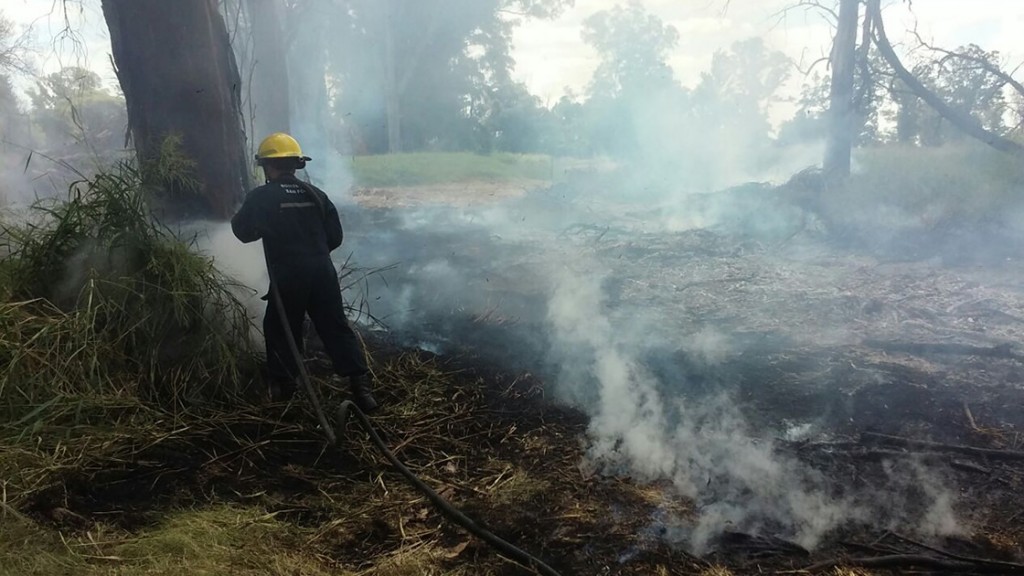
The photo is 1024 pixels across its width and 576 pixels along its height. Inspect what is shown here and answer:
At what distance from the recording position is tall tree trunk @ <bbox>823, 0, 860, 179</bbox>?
1146 cm

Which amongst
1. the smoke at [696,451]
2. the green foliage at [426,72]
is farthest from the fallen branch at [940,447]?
the green foliage at [426,72]

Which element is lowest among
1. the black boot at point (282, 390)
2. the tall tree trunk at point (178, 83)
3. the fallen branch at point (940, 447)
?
the fallen branch at point (940, 447)

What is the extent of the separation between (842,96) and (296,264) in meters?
11.4

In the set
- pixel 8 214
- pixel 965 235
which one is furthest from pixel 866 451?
pixel 965 235

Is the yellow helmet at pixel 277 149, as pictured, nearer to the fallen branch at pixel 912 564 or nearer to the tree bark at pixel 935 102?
the fallen branch at pixel 912 564

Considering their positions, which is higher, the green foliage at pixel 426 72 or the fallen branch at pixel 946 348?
the green foliage at pixel 426 72

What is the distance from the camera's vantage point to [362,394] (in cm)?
436

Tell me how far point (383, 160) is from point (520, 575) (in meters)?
19.3

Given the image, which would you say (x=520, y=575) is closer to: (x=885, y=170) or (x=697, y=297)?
(x=697, y=297)

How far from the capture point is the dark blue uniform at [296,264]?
13.7 feet

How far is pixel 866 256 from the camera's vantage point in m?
9.34

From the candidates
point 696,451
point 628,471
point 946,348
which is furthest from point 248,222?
point 946,348

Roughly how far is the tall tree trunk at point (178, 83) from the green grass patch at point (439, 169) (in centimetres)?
1234

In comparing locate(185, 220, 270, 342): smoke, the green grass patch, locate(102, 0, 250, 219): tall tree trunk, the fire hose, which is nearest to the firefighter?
the fire hose
